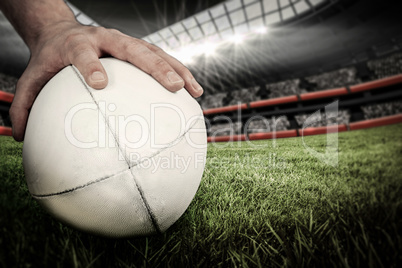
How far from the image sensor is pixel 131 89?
74cm

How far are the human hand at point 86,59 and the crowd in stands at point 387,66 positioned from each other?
12.3 metres

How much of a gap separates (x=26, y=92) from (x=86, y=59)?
0.49 metres

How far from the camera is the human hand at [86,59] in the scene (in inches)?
29.2

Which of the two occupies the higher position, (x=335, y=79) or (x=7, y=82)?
(x=7, y=82)

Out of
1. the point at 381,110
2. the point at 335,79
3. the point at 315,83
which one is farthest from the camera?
the point at 315,83

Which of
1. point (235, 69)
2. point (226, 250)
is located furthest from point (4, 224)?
point (235, 69)

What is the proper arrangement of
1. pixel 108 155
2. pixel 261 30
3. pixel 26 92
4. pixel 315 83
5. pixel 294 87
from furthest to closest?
pixel 294 87 → pixel 315 83 → pixel 261 30 → pixel 26 92 → pixel 108 155

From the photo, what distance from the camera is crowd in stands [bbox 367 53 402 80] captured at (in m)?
9.64

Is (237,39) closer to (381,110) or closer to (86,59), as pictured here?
(381,110)

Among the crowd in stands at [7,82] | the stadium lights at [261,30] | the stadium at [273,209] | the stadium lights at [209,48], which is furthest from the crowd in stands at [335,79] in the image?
the crowd in stands at [7,82]

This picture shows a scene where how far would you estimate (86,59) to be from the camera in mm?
730

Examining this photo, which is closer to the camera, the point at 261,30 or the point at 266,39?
the point at 261,30

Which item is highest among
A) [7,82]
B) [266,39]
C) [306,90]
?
[266,39]

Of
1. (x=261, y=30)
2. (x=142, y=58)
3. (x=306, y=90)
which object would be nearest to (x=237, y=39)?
(x=261, y=30)
